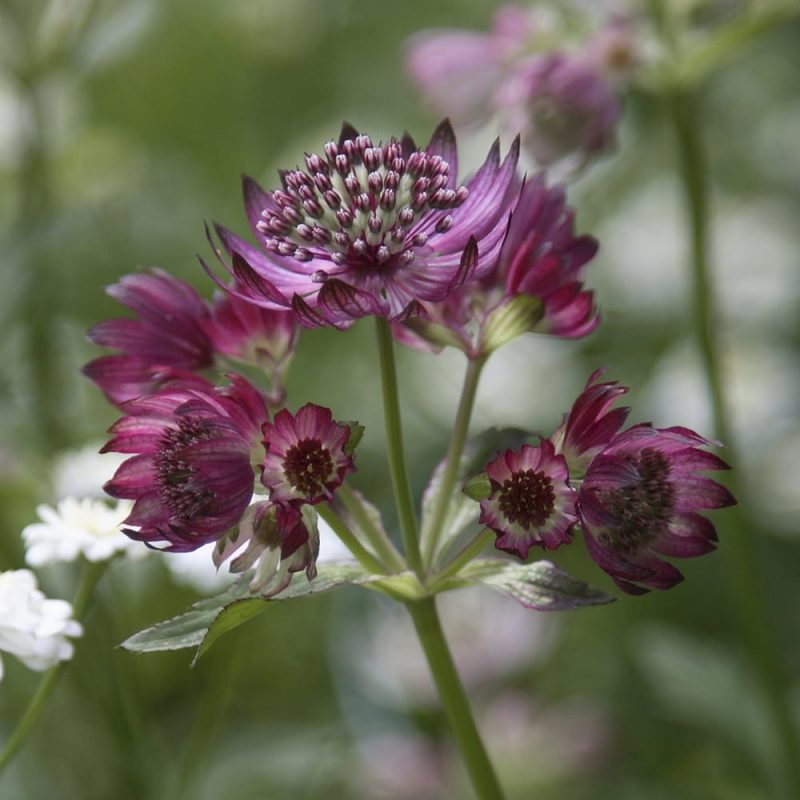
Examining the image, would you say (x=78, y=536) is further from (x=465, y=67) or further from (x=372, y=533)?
(x=465, y=67)

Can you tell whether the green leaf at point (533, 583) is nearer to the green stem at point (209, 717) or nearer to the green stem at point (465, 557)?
the green stem at point (465, 557)

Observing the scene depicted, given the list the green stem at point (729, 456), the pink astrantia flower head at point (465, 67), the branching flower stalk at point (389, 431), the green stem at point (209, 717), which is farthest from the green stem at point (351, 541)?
the pink astrantia flower head at point (465, 67)

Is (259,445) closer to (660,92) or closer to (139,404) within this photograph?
(139,404)

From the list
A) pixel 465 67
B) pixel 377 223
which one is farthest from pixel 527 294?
pixel 465 67

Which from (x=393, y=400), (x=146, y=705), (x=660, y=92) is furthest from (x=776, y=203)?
(x=393, y=400)

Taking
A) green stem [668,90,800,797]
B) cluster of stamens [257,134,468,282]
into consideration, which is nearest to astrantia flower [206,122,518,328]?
cluster of stamens [257,134,468,282]

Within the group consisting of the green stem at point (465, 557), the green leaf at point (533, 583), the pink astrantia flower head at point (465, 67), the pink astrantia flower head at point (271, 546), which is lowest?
the green leaf at point (533, 583)

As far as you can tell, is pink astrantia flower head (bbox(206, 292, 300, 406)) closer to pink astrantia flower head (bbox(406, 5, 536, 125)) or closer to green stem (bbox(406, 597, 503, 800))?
green stem (bbox(406, 597, 503, 800))
